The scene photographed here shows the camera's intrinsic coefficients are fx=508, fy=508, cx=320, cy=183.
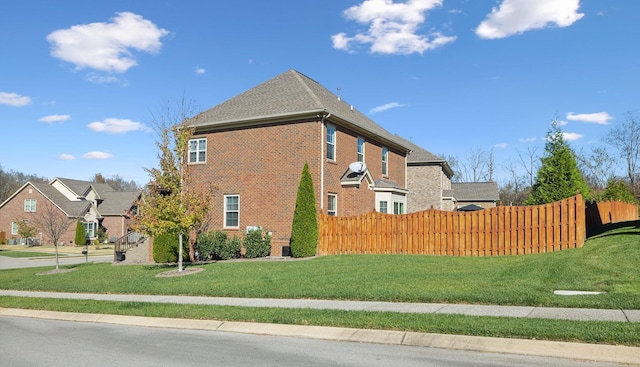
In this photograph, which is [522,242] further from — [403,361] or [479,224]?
[403,361]

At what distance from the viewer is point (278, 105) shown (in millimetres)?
24062

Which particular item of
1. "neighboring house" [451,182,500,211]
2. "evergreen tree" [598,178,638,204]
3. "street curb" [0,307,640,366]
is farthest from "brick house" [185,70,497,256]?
"neighboring house" [451,182,500,211]

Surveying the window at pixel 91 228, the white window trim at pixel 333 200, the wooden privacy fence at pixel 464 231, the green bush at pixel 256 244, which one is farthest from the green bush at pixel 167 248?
the window at pixel 91 228

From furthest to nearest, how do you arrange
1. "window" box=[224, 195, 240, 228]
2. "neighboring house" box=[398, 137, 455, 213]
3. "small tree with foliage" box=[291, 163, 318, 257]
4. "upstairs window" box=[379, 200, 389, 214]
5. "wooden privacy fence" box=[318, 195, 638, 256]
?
"neighboring house" box=[398, 137, 455, 213], "upstairs window" box=[379, 200, 389, 214], "window" box=[224, 195, 240, 228], "small tree with foliage" box=[291, 163, 318, 257], "wooden privacy fence" box=[318, 195, 638, 256]

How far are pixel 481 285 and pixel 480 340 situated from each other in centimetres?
427

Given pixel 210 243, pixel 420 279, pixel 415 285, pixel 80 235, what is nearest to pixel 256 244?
pixel 210 243

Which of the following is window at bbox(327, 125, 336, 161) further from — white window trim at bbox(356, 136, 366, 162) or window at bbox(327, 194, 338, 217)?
white window trim at bbox(356, 136, 366, 162)

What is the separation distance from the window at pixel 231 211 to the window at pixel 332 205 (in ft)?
14.2

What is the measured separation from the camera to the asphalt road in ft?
21.6

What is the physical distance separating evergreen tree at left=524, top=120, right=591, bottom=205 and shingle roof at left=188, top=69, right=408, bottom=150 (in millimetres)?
8743

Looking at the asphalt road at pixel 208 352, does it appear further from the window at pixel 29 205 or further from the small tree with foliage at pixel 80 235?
the window at pixel 29 205

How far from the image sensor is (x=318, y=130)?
22469 mm

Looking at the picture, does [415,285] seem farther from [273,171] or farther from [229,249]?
[273,171]

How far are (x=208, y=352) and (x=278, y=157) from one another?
16311 millimetres
